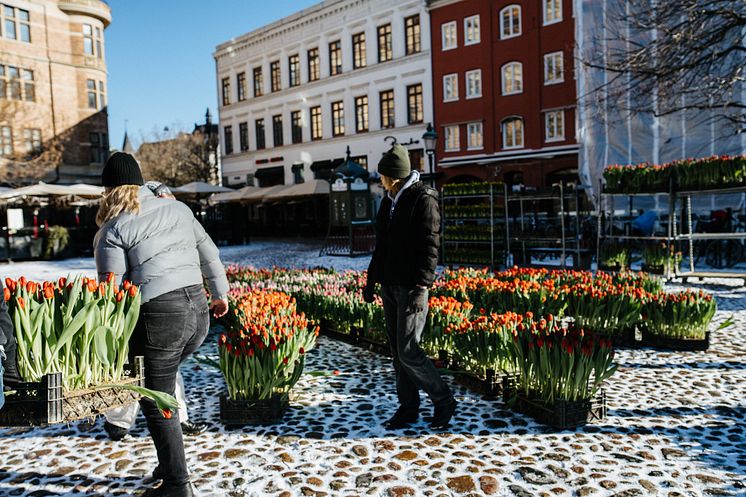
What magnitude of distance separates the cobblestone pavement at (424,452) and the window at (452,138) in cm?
2633

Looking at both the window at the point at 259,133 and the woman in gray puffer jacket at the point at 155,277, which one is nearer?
the woman in gray puffer jacket at the point at 155,277

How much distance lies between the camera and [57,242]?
2295 centimetres

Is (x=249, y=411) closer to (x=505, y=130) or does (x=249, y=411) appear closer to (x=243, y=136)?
(x=505, y=130)

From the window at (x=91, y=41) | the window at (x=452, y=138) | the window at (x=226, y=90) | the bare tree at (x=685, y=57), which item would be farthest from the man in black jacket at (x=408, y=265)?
the window at (x=226, y=90)

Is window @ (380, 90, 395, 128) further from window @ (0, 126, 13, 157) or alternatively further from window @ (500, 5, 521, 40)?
window @ (0, 126, 13, 157)

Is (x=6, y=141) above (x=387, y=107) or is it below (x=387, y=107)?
below

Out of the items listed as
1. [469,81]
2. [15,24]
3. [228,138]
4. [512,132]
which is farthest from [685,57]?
[15,24]

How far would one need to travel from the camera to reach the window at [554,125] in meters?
27.6

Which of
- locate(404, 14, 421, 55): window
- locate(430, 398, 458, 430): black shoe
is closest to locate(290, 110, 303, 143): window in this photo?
locate(404, 14, 421, 55): window

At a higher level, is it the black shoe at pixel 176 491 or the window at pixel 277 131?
the window at pixel 277 131

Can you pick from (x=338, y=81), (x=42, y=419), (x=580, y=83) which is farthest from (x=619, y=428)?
(x=338, y=81)

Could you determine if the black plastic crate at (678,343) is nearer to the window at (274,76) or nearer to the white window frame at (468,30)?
the white window frame at (468,30)

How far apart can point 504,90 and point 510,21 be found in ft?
10.6

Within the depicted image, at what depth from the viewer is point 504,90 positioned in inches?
1165
